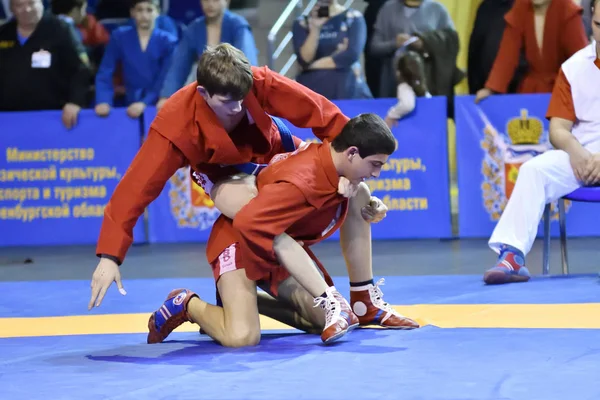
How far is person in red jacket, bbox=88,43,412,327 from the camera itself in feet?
11.1

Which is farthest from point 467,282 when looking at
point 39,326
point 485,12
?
point 485,12

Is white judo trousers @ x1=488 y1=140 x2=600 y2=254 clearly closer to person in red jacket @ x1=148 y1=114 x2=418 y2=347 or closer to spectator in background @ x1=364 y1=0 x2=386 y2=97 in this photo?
person in red jacket @ x1=148 y1=114 x2=418 y2=347

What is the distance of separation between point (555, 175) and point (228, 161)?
7.08 feet

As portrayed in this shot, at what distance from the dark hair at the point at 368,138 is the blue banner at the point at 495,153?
336 centimetres

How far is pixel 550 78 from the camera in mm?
6605

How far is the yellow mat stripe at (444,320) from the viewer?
3.77 metres

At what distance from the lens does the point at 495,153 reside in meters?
6.72

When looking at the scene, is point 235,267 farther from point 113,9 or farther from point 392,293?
point 113,9

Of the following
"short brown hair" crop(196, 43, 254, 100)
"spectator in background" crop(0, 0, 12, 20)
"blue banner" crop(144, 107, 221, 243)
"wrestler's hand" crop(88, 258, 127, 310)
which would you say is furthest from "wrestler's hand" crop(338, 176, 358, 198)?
"spectator in background" crop(0, 0, 12, 20)

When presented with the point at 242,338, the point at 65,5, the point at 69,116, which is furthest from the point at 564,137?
the point at 65,5

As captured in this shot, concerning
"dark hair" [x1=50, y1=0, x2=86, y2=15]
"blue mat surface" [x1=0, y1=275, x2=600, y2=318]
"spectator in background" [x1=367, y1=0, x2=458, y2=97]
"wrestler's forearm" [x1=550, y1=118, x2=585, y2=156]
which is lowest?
"blue mat surface" [x1=0, y1=275, x2=600, y2=318]

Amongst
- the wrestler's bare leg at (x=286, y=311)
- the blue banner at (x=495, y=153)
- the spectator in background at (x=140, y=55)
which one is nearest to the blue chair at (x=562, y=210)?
the blue banner at (x=495, y=153)

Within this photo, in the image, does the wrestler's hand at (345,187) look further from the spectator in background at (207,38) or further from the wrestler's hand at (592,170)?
the spectator in background at (207,38)

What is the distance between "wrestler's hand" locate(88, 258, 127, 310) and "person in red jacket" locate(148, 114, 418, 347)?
12.9 inches
